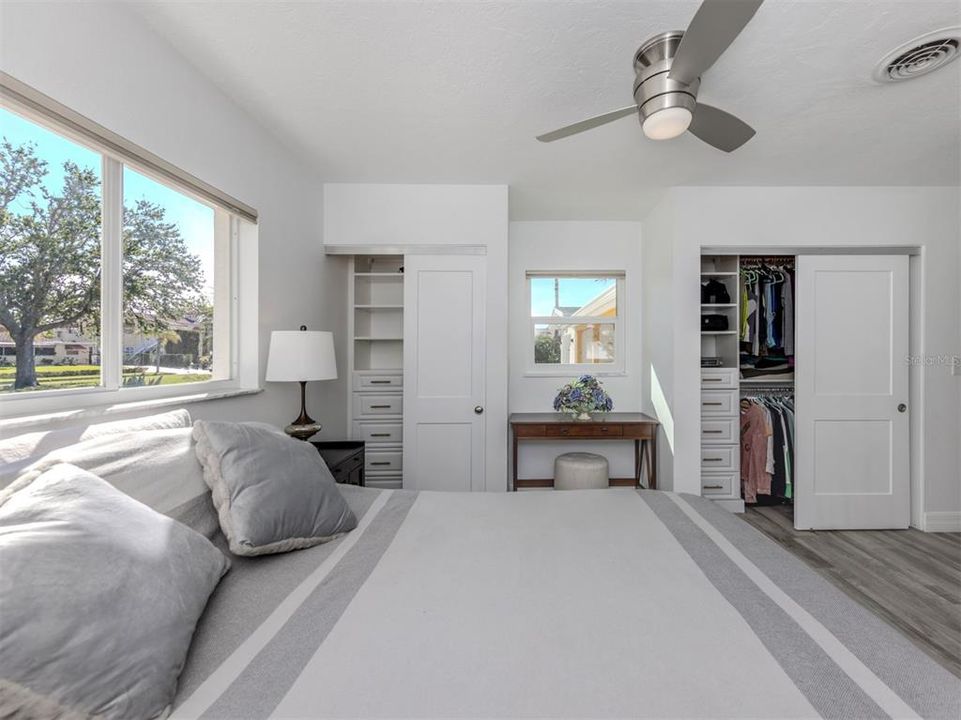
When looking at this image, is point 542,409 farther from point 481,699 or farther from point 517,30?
point 481,699

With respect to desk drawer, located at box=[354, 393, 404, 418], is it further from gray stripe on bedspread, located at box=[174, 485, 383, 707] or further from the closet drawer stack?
the closet drawer stack

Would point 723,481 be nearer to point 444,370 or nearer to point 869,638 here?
point 444,370

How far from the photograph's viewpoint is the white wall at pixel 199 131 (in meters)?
1.23

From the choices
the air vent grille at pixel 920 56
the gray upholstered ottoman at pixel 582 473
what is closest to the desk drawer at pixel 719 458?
the gray upholstered ottoman at pixel 582 473

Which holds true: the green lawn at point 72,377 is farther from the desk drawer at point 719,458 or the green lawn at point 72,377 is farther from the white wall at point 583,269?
the desk drawer at point 719,458

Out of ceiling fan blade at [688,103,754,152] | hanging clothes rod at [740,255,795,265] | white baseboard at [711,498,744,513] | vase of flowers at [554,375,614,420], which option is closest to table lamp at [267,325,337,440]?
vase of flowers at [554,375,614,420]

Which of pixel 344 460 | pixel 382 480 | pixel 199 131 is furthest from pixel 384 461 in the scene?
pixel 199 131

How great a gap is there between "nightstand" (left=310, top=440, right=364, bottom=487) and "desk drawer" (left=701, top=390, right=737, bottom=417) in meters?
2.67

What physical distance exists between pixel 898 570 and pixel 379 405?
3.66 metres

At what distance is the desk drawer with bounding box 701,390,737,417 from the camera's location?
3.34 meters

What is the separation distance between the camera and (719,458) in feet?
11.0

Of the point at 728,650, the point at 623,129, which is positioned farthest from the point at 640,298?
the point at 728,650

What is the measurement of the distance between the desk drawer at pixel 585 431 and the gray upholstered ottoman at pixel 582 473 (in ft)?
0.69

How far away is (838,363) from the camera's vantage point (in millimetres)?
3115
